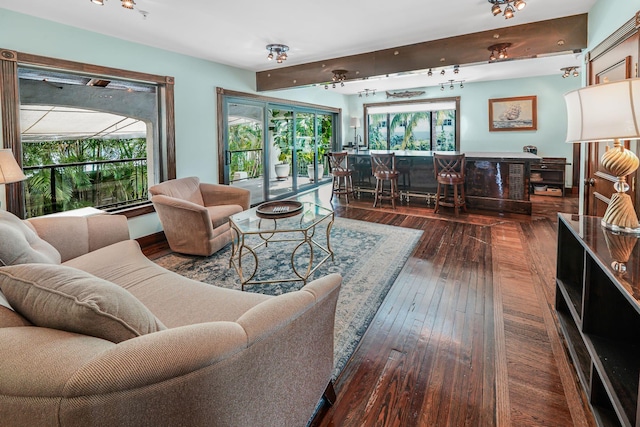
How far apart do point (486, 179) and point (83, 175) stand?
5.81 metres

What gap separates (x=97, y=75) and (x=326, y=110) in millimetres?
5486

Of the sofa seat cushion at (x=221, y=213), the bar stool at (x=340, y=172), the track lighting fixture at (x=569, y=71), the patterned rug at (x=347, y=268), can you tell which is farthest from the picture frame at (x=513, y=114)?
the sofa seat cushion at (x=221, y=213)

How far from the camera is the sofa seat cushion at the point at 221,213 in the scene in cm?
382

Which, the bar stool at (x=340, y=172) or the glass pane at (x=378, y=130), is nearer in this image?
the bar stool at (x=340, y=172)

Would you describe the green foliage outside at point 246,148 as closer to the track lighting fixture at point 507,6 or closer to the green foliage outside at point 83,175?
the green foliage outside at point 83,175

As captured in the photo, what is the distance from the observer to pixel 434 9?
3186mm

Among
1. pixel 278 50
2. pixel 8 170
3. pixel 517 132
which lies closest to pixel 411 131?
pixel 517 132

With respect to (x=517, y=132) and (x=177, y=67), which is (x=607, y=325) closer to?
(x=177, y=67)

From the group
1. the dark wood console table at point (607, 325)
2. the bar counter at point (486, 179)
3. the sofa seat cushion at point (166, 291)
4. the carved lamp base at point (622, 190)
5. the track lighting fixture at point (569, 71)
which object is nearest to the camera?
the dark wood console table at point (607, 325)

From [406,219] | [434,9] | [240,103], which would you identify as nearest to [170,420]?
[434,9]

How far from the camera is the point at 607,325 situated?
1703mm

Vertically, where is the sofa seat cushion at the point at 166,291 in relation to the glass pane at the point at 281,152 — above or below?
below

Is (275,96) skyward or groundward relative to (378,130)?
skyward

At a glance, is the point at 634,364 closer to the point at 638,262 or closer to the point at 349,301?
the point at 638,262
